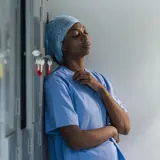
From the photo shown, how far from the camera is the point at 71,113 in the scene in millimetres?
1302

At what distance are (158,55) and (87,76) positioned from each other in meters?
0.59

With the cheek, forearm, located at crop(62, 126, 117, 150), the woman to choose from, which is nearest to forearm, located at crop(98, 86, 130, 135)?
the woman

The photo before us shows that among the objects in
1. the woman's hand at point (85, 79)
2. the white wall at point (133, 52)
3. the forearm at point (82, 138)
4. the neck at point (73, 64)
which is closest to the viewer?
the forearm at point (82, 138)

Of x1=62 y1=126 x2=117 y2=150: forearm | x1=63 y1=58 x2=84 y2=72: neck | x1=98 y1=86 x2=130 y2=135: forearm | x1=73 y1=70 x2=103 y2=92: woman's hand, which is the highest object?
x1=63 y1=58 x2=84 y2=72: neck

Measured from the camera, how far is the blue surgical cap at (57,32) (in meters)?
1.48

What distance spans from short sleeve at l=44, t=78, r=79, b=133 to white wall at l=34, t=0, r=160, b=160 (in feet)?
1.66

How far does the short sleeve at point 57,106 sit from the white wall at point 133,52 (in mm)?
507

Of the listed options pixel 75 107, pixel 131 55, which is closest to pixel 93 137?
pixel 75 107

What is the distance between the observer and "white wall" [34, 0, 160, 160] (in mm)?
1771

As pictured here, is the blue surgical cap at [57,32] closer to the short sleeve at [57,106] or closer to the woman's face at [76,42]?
Result: the woman's face at [76,42]

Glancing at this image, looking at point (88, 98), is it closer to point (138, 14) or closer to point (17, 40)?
point (17, 40)

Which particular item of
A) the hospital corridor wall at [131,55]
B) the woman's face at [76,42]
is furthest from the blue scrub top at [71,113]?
the hospital corridor wall at [131,55]

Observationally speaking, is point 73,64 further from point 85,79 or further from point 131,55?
point 131,55

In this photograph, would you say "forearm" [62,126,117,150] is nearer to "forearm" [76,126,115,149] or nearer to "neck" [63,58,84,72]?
"forearm" [76,126,115,149]
